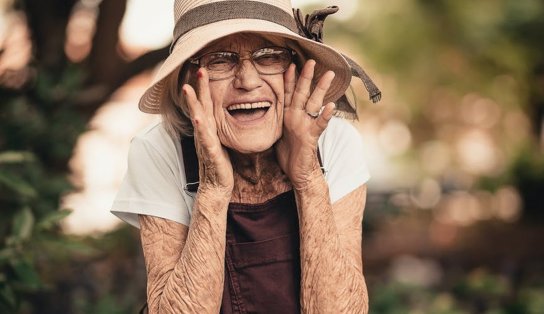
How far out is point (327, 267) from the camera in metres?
2.34

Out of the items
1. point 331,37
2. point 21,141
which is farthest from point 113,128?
point 331,37

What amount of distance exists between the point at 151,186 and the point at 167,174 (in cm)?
6

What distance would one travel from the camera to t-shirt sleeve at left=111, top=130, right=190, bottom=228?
2408mm

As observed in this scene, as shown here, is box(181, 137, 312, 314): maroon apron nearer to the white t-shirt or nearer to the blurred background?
the white t-shirt

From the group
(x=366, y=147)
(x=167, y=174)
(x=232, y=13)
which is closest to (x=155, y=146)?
(x=167, y=174)

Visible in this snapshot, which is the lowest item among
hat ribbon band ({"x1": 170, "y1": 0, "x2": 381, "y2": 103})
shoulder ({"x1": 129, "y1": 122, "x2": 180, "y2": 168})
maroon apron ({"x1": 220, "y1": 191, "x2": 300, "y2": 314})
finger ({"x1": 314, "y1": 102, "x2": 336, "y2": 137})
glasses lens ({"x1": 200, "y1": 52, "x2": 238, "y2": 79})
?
maroon apron ({"x1": 220, "y1": 191, "x2": 300, "y2": 314})

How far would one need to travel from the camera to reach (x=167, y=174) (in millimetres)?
2453

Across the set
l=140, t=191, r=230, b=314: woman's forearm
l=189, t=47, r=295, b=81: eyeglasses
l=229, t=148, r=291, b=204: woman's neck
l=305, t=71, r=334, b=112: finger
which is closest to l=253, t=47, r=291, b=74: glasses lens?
l=189, t=47, r=295, b=81: eyeglasses

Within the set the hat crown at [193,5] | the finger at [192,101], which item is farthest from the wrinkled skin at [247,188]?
the hat crown at [193,5]

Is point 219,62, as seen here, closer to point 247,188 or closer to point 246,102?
point 246,102

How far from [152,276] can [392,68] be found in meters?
11.3

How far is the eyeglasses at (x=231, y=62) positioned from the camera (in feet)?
7.39

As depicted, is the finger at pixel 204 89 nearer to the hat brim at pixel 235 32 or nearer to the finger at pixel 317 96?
the hat brim at pixel 235 32

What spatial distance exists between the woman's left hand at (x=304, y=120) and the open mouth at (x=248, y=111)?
7 cm
